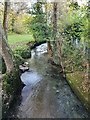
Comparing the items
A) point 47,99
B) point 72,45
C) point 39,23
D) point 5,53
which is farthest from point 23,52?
point 47,99

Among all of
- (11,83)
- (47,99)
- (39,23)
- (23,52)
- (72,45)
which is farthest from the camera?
(23,52)

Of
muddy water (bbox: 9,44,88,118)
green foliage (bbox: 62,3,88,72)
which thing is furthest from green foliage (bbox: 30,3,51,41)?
muddy water (bbox: 9,44,88,118)

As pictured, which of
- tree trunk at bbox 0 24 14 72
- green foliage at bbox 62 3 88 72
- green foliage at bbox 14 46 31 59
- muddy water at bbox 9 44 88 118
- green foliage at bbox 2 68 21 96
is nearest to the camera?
muddy water at bbox 9 44 88 118

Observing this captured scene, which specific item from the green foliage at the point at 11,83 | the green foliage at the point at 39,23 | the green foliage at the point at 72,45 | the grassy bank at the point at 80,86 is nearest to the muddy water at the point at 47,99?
the grassy bank at the point at 80,86

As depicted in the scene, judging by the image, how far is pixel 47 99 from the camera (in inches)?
338

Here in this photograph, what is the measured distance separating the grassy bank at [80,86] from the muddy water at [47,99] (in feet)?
0.95

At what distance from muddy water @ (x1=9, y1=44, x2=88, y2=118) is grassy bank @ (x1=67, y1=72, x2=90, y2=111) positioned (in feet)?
0.95

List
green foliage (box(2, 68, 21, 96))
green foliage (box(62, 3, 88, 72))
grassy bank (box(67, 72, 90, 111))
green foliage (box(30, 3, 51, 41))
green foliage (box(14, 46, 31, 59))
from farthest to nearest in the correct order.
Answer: green foliage (box(14, 46, 31, 59)), green foliage (box(30, 3, 51, 41)), green foliage (box(62, 3, 88, 72)), green foliage (box(2, 68, 21, 96)), grassy bank (box(67, 72, 90, 111))

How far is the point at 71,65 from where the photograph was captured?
453 inches

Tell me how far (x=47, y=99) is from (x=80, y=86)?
4.99 ft

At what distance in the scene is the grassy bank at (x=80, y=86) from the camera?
7555mm

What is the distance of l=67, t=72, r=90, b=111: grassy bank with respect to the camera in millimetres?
7555

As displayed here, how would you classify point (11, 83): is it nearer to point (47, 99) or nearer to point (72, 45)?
point (47, 99)

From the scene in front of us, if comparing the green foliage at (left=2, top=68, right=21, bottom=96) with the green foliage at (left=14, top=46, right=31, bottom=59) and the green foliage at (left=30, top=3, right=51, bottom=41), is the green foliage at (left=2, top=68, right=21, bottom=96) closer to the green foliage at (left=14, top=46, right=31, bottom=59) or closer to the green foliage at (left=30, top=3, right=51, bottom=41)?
the green foliage at (left=14, top=46, right=31, bottom=59)
